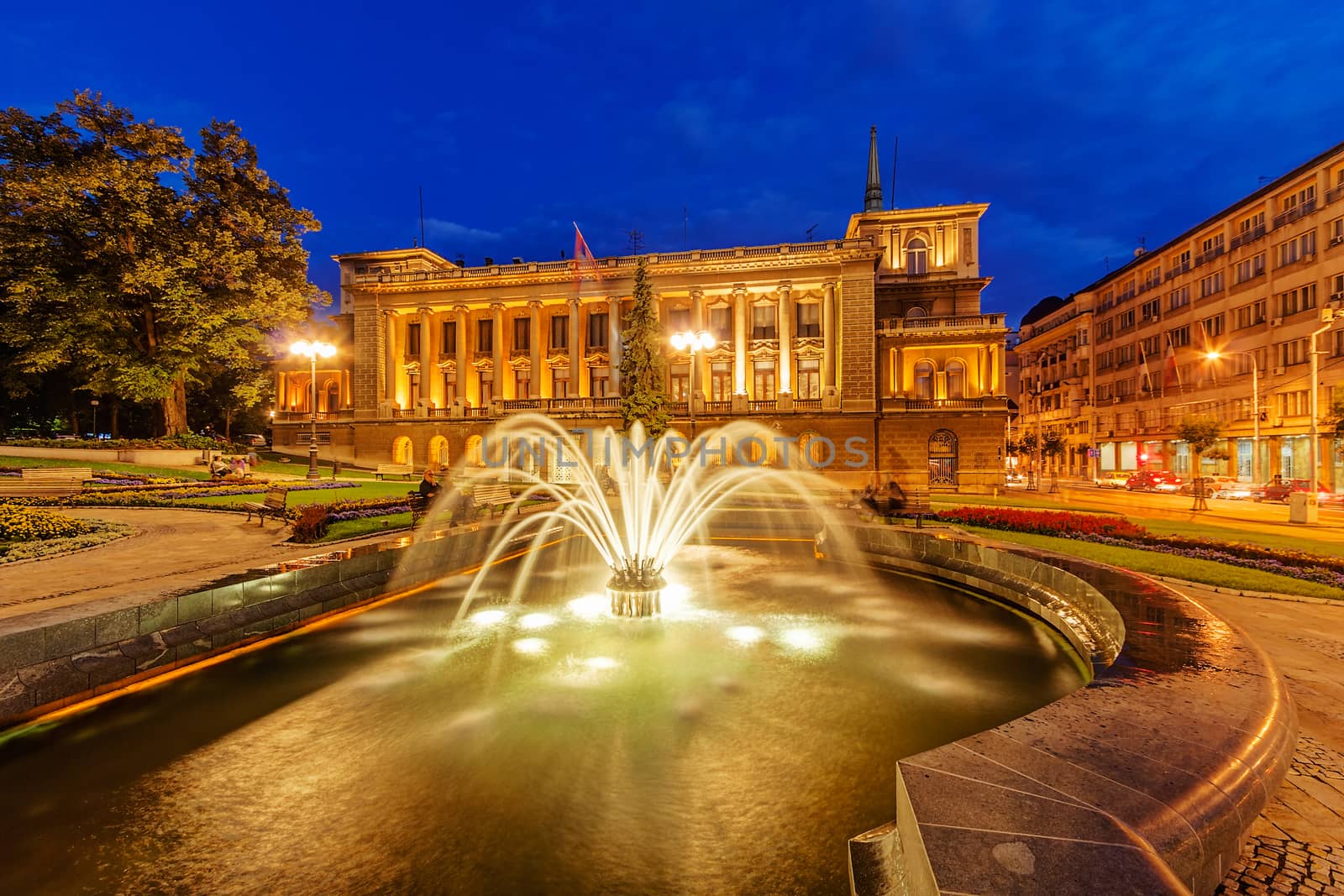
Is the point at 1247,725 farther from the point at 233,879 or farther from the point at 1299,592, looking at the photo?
the point at 1299,592

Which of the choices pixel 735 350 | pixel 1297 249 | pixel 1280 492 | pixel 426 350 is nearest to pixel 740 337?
pixel 735 350

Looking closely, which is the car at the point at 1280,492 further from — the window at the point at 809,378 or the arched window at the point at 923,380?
the window at the point at 809,378

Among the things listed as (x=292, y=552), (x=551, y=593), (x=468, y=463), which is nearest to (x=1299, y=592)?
(x=551, y=593)

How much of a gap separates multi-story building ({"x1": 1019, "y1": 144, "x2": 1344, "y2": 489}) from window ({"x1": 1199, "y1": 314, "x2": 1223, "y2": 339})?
0.41 ft

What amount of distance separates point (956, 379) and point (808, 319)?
1103cm

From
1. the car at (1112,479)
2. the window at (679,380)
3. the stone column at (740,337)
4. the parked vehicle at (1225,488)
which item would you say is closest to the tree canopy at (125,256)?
the window at (679,380)

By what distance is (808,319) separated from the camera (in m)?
44.3

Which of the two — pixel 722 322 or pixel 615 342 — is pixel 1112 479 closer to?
pixel 722 322

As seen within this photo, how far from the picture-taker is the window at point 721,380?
149ft

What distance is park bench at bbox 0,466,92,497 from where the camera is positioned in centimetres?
2065

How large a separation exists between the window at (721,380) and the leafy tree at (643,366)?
8.25 m

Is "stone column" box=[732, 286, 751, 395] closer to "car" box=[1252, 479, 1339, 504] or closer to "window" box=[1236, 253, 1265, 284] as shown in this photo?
"car" box=[1252, 479, 1339, 504]

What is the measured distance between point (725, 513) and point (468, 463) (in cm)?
3037

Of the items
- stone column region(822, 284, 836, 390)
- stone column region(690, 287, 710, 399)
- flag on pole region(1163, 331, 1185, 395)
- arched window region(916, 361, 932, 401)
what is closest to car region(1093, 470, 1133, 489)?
flag on pole region(1163, 331, 1185, 395)
